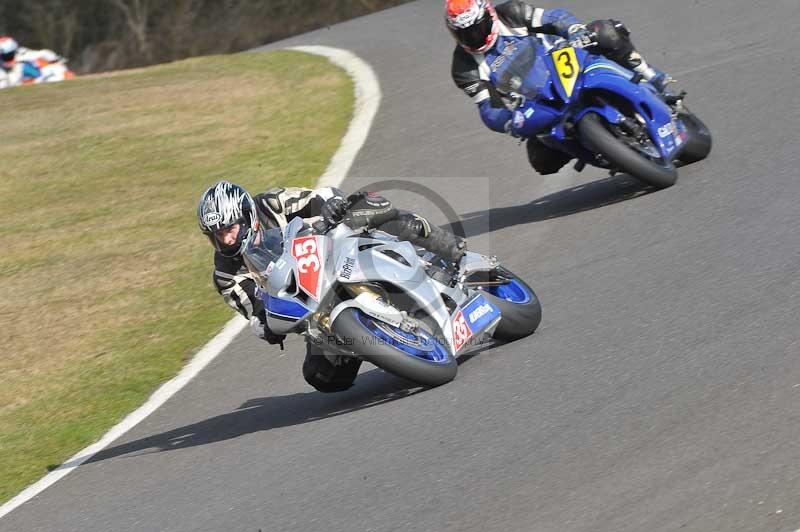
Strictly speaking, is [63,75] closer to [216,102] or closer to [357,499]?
[216,102]

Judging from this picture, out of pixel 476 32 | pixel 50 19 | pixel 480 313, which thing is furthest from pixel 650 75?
pixel 50 19

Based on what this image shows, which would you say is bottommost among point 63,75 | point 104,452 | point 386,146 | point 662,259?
point 63,75

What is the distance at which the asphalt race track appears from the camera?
16.7 feet

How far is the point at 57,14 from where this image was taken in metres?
22.3

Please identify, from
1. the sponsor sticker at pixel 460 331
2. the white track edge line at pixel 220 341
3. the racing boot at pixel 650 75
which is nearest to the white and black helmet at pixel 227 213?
the sponsor sticker at pixel 460 331

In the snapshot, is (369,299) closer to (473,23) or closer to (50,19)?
(473,23)

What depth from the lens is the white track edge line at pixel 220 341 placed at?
25.0 feet

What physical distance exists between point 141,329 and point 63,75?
11964 mm

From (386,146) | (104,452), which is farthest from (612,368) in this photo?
(386,146)

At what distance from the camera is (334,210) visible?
669 centimetres

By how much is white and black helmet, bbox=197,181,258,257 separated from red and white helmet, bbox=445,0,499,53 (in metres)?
3.20

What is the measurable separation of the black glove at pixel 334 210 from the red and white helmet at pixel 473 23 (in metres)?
3.23

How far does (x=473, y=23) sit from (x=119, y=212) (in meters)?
6.02

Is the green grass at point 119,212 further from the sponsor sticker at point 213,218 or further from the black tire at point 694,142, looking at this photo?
the black tire at point 694,142
